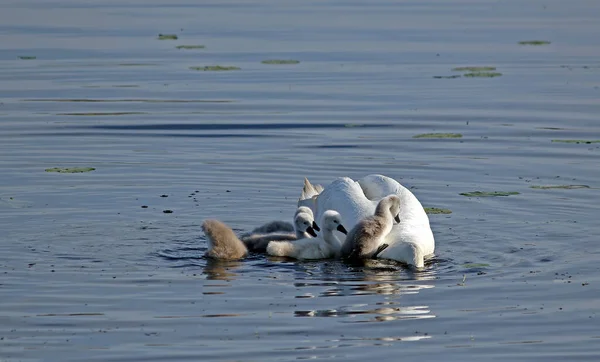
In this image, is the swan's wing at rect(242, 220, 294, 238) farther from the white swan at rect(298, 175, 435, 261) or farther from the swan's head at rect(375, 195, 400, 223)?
the swan's head at rect(375, 195, 400, 223)

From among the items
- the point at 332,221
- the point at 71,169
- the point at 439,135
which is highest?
the point at 439,135

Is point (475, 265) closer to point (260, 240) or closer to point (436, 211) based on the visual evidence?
point (260, 240)

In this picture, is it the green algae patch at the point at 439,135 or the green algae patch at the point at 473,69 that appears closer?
the green algae patch at the point at 439,135

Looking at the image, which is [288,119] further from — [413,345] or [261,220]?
[413,345]

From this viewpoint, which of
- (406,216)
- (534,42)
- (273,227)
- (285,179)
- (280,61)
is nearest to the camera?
(406,216)

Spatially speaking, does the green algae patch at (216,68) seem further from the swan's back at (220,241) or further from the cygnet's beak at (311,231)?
the swan's back at (220,241)

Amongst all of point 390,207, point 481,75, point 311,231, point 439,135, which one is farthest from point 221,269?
point 481,75

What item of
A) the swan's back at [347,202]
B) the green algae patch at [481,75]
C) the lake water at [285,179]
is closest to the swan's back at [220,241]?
the lake water at [285,179]

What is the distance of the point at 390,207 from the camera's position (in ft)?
37.8

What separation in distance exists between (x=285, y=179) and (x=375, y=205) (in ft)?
9.78

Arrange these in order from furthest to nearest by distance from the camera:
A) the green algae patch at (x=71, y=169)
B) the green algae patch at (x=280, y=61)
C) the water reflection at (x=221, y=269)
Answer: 1. the green algae patch at (x=280, y=61)
2. the green algae patch at (x=71, y=169)
3. the water reflection at (x=221, y=269)

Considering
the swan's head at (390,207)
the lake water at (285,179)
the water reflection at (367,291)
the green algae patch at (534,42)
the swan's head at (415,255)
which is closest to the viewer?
the lake water at (285,179)

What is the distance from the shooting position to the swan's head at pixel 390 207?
37.2 feet

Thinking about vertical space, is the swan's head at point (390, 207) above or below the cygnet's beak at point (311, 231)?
above
